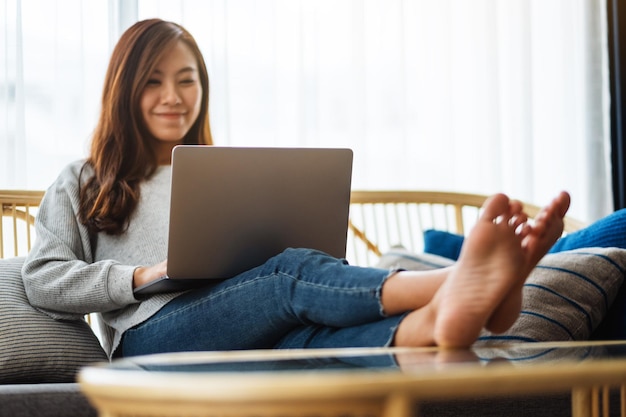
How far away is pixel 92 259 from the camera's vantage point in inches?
68.6

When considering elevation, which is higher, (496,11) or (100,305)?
(496,11)

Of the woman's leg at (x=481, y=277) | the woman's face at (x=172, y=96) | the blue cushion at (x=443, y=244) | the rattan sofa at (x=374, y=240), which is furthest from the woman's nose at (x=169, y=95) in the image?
the woman's leg at (x=481, y=277)

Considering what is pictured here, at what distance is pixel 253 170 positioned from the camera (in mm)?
1377

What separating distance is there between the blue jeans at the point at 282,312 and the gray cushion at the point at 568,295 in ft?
1.14

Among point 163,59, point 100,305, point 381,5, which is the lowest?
point 100,305

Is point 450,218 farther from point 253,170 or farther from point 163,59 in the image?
point 253,170

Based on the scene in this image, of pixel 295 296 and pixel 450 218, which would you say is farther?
pixel 450 218

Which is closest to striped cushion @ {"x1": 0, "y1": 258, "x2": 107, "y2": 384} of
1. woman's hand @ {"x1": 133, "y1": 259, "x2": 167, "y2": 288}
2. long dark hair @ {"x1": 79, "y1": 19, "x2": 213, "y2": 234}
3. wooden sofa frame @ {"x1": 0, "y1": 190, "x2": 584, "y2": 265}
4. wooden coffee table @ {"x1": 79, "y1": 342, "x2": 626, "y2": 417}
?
woman's hand @ {"x1": 133, "y1": 259, "x2": 167, "y2": 288}

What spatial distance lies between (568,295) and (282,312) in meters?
0.58

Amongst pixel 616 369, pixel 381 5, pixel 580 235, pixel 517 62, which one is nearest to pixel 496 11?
pixel 517 62

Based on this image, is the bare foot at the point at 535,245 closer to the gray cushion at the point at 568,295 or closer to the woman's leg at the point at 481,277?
the woman's leg at the point at 481,277

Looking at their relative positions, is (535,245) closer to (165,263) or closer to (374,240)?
(165,263)

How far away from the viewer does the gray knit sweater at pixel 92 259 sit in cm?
155

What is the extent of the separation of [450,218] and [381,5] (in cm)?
75
